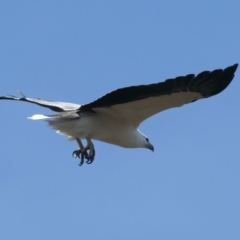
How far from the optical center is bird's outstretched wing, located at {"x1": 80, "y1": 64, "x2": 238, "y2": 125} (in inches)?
906

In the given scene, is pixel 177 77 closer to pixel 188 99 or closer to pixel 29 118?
pixel 188 99

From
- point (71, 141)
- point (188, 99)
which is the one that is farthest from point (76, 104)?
point (188, 99)

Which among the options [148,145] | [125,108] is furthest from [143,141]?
[125,108]

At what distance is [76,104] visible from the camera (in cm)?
2538

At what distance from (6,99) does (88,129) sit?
5.84ft

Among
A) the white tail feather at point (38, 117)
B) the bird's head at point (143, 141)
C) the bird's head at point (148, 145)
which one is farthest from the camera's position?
the bird's head at point (148, 145)

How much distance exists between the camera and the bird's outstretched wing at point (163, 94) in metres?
23.0

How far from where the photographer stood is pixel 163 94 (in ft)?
76.4

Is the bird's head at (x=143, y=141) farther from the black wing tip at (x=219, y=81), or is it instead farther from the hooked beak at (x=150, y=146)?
the black wing tip at (x=219, y=81)

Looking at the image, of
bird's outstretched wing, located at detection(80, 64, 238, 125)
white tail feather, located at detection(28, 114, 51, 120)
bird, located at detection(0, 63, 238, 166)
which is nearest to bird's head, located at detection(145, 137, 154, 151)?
bird, located at detection(0, 63, 238, 166)

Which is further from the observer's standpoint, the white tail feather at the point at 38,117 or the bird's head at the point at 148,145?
the bird's head at the point at 148,145

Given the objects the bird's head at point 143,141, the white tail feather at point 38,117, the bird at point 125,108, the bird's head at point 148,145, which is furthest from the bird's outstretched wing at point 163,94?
the bird's head at point 148,145

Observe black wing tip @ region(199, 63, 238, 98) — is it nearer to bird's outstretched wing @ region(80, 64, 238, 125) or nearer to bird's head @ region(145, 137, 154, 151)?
bird's outstretched wing @ region(80, 64, 238, 125)

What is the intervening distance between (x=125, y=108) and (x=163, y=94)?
99cm
